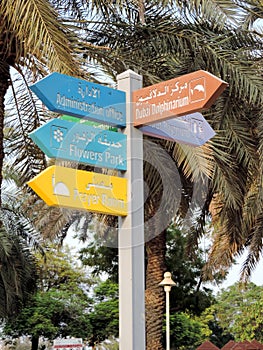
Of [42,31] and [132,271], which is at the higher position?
[42,31]

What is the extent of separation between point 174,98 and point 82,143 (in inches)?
25.3

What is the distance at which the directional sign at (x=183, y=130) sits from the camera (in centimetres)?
514

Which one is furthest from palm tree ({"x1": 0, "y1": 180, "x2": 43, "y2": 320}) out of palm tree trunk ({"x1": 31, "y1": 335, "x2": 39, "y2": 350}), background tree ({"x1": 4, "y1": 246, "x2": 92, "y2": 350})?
palm tree trunk ({"x1": 31, "y1": 335, "x2": 39, "y2": 350})

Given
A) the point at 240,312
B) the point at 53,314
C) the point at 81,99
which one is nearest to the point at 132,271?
the point at 81,99

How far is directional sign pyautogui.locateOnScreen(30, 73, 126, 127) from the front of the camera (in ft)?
15.8

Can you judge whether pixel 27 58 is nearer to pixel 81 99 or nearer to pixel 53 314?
pixel 81 99

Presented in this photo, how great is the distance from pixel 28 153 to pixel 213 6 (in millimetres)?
3818

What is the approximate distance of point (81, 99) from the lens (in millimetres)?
4945

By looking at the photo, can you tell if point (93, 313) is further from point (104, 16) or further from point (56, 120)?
point (56, 120)

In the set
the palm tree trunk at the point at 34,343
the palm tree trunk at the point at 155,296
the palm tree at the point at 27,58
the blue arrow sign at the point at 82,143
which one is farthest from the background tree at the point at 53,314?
the blue arrow sign at the point at 82,143

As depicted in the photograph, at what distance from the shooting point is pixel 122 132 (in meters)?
5.09

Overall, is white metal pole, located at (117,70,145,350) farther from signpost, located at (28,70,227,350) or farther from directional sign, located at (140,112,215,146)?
directional sign, located at (140,112,215,146)

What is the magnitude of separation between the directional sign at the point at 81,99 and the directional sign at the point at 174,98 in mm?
118

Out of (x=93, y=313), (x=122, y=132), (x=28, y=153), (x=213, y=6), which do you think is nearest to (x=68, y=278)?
(x=93, y=313)
